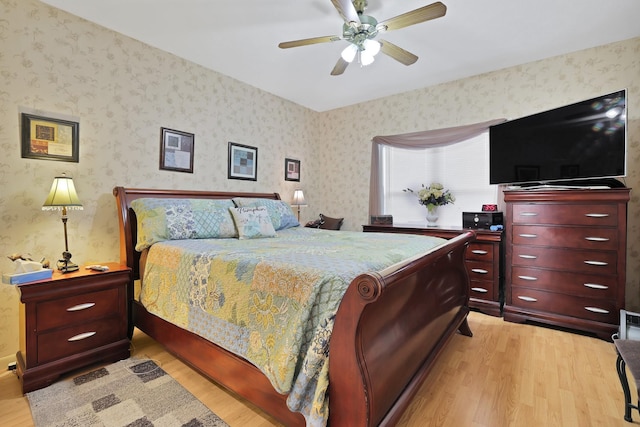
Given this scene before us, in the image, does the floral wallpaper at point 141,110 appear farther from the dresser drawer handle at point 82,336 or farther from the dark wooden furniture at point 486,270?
the dark wooden furniture at point 486,270

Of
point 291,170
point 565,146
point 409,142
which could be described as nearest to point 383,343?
point 565,146

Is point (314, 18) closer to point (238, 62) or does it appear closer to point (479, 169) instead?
point (238, 62)

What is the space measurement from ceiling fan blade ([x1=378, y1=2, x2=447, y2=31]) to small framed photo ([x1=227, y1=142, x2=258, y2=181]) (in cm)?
219

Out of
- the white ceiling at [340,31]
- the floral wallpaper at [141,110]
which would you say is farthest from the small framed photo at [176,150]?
the white ceiling at [340,31]

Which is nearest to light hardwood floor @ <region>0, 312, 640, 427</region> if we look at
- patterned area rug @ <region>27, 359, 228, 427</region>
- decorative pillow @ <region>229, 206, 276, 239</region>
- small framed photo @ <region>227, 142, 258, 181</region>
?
patterned area rug @ <region>27, 359, 228, 427</region>

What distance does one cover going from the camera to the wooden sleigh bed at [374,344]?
1065mm

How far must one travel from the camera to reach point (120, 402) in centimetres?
166

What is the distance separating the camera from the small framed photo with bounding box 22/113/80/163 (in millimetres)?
2188

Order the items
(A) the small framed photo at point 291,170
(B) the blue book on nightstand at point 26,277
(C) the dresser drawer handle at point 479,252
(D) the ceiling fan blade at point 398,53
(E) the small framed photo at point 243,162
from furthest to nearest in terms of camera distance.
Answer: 1. (A) the small framed photo at point 291,170
2. (E) the small framed photo at point 243,162
3. (C) the dresser drawer handle at point 479,252
4. (D) the ceiling fan blade at point 398,53
5. (B) the blue book on nightstand at point 26,277

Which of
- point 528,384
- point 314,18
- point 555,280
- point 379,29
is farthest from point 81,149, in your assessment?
point 555,280

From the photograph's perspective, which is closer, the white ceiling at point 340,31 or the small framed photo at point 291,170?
the white ceiling at point 340,31

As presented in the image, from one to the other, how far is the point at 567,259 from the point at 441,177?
1.62m

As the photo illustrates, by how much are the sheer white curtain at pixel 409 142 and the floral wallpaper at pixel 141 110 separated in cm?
13

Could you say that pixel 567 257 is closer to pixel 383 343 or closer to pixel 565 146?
pixel 565 146
